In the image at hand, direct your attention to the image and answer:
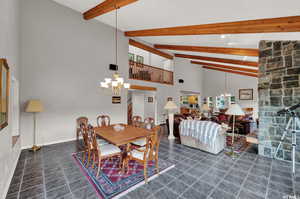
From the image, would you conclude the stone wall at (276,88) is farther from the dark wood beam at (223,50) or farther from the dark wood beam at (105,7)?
the dark wood beam at (105,7)

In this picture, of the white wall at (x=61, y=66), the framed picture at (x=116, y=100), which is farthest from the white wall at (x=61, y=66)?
the framed picture at (x=116, y=100)

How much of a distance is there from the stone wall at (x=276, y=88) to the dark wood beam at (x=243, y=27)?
545mm

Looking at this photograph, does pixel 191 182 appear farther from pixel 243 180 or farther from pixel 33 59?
pixel 33 59

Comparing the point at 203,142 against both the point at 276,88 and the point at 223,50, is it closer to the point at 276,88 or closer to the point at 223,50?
the point at 276,88

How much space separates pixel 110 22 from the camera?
4.91m

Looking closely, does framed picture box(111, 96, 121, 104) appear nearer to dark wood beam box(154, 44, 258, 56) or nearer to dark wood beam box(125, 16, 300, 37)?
dark wood beam box(125, 16, 300, 37)

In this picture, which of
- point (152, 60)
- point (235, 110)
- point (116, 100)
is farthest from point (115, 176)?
point (152, 60)

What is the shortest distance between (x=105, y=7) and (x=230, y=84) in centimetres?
1001

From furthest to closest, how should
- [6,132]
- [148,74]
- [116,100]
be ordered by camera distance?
[148,74] → [116,100] → [6,132]

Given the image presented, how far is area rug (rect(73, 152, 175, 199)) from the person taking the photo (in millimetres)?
1959

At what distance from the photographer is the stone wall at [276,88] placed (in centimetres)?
295

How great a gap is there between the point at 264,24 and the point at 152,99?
5412 mm

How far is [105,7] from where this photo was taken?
145 inches

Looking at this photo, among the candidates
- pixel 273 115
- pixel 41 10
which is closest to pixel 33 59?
pixel 41 10
